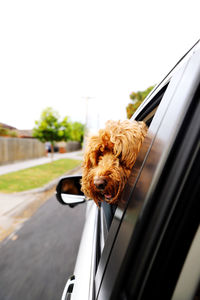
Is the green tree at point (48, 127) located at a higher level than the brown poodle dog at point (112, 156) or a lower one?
lower

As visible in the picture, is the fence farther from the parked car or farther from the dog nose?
the parked car

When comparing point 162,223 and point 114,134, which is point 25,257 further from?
point 162,223

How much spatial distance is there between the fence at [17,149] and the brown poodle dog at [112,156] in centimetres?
1647

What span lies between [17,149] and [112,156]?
19.1 metres

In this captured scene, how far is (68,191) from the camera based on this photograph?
2.22 metres

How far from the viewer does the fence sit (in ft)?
54.0

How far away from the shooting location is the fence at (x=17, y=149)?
648 inches

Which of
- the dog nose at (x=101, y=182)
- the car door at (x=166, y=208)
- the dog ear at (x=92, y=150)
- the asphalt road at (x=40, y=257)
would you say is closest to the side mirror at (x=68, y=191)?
the dog ear at (x=92, y=150)

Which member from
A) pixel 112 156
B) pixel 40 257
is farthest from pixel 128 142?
pixel 40 257

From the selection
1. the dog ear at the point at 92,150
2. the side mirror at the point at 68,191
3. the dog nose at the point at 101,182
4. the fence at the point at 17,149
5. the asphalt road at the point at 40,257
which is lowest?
the fence at the point at 17,149

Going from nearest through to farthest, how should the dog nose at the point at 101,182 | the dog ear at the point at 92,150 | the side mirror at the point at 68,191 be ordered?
the dog nose at the point at 101,182 < the dog ear at the point at 92,150 < the side mirror at the point at 68,191

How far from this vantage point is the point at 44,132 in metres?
19.9

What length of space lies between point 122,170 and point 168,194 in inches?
30.6

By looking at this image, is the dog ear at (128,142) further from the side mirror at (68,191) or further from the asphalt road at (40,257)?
the asphalt road at (40,257)
